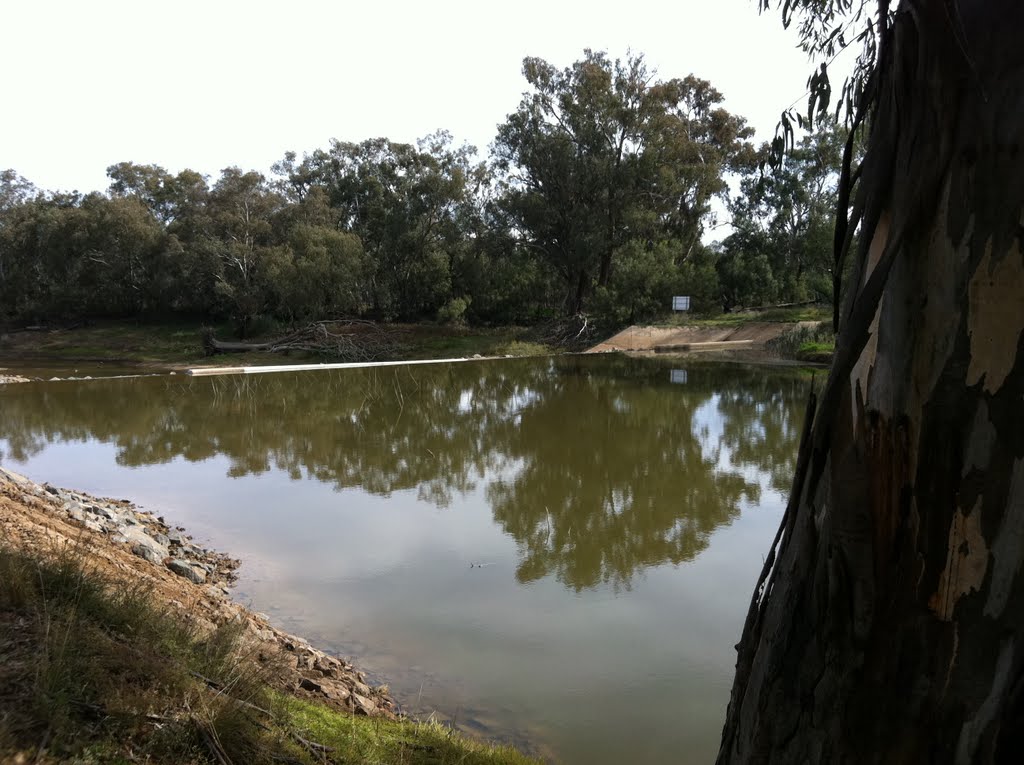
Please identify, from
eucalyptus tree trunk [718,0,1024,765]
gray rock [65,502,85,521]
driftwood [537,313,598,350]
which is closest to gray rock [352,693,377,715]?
eucalyptus tree trunk [718,0,1024,765]

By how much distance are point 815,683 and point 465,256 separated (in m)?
31.0

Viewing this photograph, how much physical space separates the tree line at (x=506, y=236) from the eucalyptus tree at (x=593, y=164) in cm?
7

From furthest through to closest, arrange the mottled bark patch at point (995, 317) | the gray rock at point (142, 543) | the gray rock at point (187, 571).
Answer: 1. the gray rock at point (142, 543)
2. the gray rock at point (187, 571)
3. the mottled bark patch at point (995, 317)

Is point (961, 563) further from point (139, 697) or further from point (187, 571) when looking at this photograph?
point (187, 571)

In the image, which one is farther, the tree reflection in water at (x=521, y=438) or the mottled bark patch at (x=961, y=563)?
the tree reflection in water at (x=521, y=438)

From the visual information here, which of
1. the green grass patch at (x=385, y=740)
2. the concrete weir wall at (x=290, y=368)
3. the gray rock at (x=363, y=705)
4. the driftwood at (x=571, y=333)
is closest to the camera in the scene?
the green grass patch at (x=385, y=740)

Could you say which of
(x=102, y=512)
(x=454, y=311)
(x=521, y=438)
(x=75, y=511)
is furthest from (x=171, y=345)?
(x=75, y=511)

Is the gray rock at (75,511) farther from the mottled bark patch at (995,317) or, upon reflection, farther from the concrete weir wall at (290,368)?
the concrete weir wall at (290,368)

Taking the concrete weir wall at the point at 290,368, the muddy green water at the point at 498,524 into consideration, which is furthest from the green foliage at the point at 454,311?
the muddy green water at the point at 498,524

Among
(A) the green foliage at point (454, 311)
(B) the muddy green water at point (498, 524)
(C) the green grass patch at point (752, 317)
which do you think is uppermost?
(A) the green foliage at point (454, 311)

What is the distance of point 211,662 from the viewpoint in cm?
292

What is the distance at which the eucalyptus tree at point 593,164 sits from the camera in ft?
96.8

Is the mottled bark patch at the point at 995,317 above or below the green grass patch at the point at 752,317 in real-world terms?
below

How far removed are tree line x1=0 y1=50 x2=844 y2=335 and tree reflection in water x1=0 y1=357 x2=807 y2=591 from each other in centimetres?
1003
